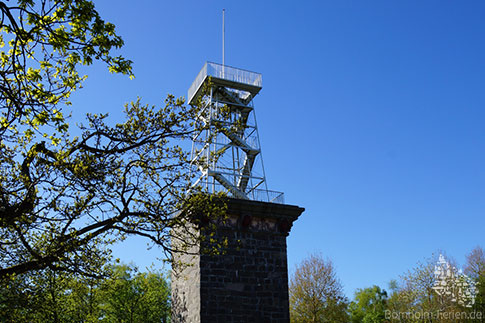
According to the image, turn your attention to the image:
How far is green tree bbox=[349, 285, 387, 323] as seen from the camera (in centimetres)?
4868

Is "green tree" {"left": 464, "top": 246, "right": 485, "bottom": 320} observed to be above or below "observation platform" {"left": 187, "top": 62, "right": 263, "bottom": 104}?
below

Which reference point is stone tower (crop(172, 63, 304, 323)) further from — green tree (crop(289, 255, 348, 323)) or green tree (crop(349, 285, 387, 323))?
green tree (crop(349, 285, 387, 323))

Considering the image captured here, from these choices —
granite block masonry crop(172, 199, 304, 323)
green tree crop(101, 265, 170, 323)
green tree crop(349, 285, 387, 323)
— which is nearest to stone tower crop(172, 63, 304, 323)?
granite block masonry crop(172, 199, 304, 323)

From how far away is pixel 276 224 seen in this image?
64.4 feet

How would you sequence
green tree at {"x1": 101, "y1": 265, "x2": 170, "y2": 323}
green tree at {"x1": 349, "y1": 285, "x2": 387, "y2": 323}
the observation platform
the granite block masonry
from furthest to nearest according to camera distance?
green tree at {"x1": 349, "y1": 285, "x2": 387, "y2": 323} < green tree at {"x1": 101, "y1": 265, "x2": 170, "y2": 323} < the observation platform < the granite block masonry

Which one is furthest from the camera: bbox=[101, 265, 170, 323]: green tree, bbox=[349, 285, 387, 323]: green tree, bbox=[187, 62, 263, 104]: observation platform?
bbox=[349, 285, 387, 323]: green tree

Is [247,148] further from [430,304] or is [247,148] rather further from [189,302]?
[430,304]

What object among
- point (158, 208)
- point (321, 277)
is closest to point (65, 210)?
point (158, 208)

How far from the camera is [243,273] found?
1798 centimetres

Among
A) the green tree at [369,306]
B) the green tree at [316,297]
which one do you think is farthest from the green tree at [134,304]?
the green tree at [369,306]

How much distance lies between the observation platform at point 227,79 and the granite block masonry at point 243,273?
24.5 feet

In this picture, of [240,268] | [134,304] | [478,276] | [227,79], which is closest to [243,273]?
[240,268]

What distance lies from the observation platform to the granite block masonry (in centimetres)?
746

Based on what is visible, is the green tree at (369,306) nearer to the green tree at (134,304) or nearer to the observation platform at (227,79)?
the green tree at (134,304)
